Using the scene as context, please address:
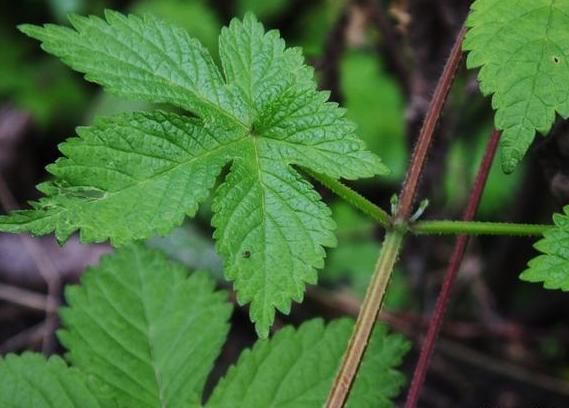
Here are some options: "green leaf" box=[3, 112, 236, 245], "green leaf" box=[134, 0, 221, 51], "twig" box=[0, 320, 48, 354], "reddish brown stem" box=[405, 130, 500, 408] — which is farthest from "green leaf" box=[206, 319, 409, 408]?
"green leaf" box=[134, 0, 221, 51]

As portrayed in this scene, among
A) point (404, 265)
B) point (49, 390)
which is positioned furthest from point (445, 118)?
point (49, 390)

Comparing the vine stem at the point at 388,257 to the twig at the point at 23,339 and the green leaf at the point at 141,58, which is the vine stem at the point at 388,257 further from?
the twig at the point at 23,339

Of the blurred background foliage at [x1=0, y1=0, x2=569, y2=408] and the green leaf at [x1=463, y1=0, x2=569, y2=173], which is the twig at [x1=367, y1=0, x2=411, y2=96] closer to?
the blurred background foliage at [x1=0, y1=0, x2=569, y2=408]

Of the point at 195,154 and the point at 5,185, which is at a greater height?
the point at 5,185

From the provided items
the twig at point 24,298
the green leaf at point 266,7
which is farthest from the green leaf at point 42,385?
the green leaf at point 266,7

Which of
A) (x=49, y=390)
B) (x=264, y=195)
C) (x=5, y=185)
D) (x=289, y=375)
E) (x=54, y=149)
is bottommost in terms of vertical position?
(x=49, y=390)

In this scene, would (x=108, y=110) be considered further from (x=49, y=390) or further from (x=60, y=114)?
(x=49, y=390)
